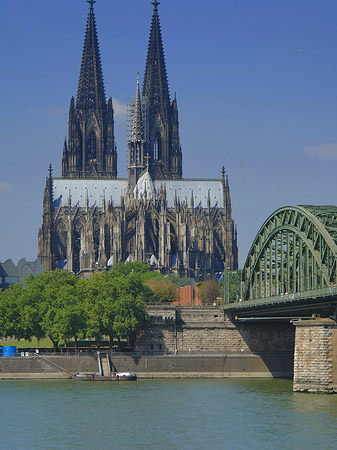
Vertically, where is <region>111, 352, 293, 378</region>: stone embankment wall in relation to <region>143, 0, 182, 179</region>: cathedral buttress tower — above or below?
below

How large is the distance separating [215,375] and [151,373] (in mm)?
5277

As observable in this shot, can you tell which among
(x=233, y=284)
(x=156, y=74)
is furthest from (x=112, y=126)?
(x=233, y=284)

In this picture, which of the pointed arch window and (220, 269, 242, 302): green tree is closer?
(220, 269, 242, 302): green tree

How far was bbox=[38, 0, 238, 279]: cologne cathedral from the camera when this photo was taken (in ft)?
564

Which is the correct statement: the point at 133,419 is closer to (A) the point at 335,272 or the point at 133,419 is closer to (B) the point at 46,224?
(A) the point at 335,272

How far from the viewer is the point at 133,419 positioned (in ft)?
203

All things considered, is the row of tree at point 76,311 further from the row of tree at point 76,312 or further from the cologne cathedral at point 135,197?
the cologne cathedral at point 135,197

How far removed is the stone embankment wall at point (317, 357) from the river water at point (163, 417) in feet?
3.44

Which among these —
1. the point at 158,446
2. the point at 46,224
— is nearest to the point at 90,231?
the point at 46,224

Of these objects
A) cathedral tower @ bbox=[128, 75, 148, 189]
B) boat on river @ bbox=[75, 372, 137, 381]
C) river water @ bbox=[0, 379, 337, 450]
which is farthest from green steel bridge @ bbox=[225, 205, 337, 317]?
cathedral tower @ bbox=[128, 75, 148, 189]

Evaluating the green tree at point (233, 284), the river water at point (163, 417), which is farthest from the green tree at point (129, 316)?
the green tree at point (233, 284)

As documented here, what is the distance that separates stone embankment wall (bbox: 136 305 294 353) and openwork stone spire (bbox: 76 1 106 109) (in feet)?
321

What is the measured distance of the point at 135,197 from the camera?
180250 mm

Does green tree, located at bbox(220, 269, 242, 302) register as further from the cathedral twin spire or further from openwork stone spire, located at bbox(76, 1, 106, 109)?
openwork stone spire, located at bbox(76, 1, 106, 109)
